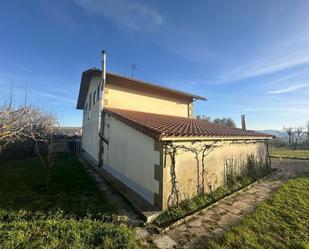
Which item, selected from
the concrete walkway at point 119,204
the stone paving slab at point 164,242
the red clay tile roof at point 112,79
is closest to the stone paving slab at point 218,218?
the stone paving slab at point 164,242

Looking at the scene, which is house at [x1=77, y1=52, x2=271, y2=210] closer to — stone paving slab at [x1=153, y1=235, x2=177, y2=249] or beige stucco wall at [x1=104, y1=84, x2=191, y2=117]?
beige stucco wall at [x1=104, y1=84, x2=191, y2=117]

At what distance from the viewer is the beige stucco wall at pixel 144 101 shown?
40.7 ft

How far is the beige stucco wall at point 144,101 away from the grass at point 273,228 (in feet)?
31.4

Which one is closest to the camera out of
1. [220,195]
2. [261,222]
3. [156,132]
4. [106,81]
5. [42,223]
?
[42,223]

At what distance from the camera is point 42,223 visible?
462 cm

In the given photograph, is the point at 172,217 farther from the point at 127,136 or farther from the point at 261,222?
the point at 127,136

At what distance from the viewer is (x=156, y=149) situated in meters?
6.29

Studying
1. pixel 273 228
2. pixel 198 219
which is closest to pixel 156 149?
pixel 198 219

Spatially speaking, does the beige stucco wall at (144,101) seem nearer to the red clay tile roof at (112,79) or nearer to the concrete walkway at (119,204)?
the red clay tile roof at (112,79)

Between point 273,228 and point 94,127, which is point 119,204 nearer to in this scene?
point 273,228

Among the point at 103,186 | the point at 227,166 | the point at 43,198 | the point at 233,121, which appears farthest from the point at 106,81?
the point at 233,121

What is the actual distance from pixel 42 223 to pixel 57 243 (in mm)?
1195

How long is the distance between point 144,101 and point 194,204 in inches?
356

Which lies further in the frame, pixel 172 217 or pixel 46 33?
pixel 46 33
